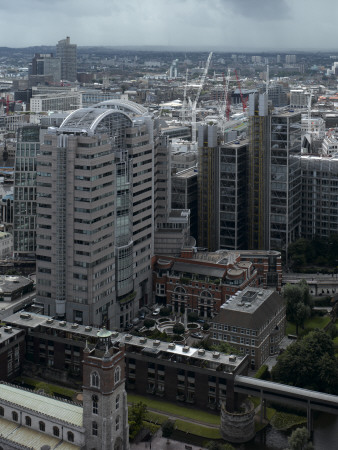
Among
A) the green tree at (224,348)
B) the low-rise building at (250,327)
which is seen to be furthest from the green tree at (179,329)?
the green tree at (224,348)

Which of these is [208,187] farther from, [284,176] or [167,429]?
[167,429]

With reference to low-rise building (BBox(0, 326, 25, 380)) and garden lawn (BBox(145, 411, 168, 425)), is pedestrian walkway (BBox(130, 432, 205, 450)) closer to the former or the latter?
garden lawn (BBox(145, 411, 168, 425))

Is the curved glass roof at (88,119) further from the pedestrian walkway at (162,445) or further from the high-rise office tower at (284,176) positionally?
the pedestrian walkway at (162,445)

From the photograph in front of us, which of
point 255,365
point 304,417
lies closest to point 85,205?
point 255,365

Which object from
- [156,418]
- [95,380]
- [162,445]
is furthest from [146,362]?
[95,380]

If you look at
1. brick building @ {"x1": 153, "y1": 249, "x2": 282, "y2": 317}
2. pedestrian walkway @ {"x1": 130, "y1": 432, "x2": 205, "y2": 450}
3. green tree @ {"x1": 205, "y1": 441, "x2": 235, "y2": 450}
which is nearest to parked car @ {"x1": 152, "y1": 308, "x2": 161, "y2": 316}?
brick building @ {"x1": 153, "y1": 249, "x2": 282, "y2": 317}

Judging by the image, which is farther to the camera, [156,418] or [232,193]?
[232,193]

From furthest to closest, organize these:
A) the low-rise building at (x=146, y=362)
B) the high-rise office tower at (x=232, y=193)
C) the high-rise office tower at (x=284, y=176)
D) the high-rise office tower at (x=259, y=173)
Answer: the high-rise office tower at (x=232, y=193), the high-rise office tower at (x=259, y=173), the high-rise office tower at (x=284, y=176), the low-rise building at (x=146, y=362)
